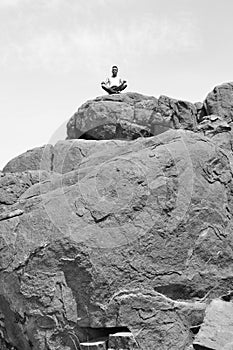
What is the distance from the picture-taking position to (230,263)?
1040cm

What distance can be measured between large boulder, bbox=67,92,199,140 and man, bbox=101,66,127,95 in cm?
123

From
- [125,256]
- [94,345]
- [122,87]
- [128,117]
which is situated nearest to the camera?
[94,345]

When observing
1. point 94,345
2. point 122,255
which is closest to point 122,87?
point 122,255

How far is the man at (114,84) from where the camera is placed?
19.5 metres

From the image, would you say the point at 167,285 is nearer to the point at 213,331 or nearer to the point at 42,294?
the point at 213,331

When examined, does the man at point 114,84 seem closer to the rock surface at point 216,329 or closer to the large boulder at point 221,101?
the large boulder at point 221,101

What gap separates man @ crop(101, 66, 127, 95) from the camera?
64.1 ft

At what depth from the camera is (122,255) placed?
962cm

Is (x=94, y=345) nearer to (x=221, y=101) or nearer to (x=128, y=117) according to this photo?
(x=128, y=117)

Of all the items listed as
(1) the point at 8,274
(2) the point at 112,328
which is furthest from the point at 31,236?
(2) the point at 112,328

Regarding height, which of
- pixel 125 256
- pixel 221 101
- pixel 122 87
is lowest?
pixel 125 256

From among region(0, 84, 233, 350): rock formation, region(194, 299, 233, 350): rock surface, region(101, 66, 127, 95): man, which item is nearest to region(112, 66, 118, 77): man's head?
region(101, 66, 127, 95): man

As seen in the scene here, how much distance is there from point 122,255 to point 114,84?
11210mm

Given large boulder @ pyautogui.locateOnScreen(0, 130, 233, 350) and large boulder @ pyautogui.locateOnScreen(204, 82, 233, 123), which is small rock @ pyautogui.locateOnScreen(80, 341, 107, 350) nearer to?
large boulder @ pyautogui.locateOnScreen(0, 130, 233, 350)
